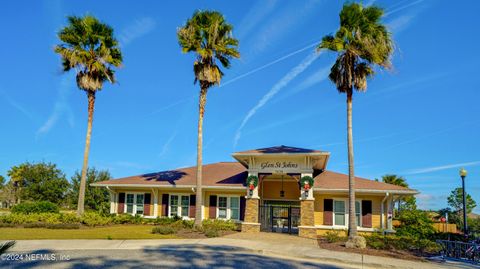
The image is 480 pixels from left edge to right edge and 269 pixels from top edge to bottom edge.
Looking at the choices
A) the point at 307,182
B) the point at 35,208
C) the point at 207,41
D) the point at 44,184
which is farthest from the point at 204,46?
the point at 44,184

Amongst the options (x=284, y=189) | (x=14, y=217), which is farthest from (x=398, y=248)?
(x=14, y=217)

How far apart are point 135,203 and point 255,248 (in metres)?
14.5

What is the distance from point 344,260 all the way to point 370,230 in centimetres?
1032

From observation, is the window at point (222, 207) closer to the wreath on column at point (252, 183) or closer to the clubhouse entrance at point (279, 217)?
the clubhouse entrance at point (279, 217)

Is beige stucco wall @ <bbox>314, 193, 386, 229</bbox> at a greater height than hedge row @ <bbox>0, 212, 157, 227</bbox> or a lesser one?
greater

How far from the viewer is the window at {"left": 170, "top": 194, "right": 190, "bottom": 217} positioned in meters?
26.1

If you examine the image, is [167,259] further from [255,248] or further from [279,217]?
[279,217]

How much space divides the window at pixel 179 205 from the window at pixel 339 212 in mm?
9944

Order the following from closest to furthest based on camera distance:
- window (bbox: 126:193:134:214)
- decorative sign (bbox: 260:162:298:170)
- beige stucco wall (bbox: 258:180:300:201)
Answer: decorative sign (bbox: 260:162:298:170)
beige stucco wall (bbox: 258:180:300:201)
window (bbox: 126:193:134:214)

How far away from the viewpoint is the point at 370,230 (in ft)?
Answer: 72.7

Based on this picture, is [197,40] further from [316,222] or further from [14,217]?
[14,217]

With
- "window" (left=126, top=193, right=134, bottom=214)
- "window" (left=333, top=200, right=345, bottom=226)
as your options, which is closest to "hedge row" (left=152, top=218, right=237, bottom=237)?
"window" (left=126, top=193, right=134, bottom=214)

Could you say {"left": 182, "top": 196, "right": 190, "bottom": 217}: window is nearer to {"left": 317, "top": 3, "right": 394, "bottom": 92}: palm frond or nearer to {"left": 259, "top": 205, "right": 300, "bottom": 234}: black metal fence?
{"left": 259, "top": 205, "right": 300, "bottom": 234}: black metal fence

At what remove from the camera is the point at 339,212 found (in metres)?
23.1
